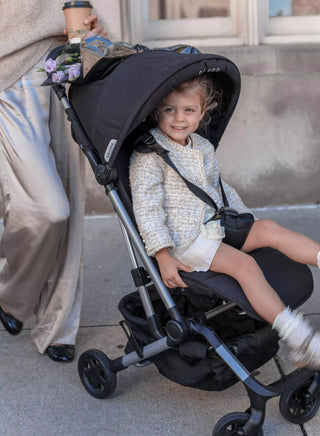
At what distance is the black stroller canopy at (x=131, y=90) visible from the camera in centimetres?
270

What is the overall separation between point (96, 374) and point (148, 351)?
0.34m

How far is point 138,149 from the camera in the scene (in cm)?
293

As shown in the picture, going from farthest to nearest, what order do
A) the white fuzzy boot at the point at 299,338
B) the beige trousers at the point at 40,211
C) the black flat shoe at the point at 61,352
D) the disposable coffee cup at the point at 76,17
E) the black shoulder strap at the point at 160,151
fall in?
the black flat shoe at the point at 61,352 < the beige trousers at the point at 40,211 < the disposable coffee cup at the point at 76,17 < the black shoulder strap at the point at 160,151 < the white fuzzy boot at the point at 299,338

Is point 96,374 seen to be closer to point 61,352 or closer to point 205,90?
point 61,352

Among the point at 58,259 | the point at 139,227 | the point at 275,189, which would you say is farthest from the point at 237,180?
the point at 139,227

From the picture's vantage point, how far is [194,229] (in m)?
2.92

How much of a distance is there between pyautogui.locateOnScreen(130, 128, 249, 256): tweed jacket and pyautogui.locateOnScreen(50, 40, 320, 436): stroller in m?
0.08

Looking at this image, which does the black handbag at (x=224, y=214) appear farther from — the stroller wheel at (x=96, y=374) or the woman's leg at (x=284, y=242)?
the stroller wheel at (x=96, y=374)

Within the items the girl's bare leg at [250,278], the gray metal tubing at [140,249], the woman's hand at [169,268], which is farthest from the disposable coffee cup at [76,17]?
the girl's bare leg at [250,278]

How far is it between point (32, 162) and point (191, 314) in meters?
1.00

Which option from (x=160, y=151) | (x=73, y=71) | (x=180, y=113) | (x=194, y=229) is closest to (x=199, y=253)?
(x=194, y=229)

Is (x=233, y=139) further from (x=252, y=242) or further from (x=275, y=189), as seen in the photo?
(x=252, y=242)

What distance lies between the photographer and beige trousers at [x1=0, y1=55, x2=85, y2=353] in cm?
321

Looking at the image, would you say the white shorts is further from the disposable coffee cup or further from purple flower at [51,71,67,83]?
the disposable coffee cup
